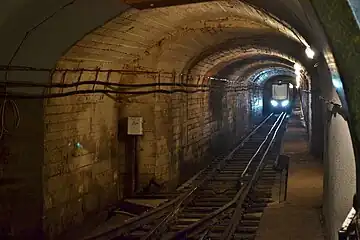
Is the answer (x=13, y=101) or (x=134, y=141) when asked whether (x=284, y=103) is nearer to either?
(x=134, y=141)

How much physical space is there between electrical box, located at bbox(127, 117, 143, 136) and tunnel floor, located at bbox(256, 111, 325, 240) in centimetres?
326

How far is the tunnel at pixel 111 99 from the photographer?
5812mm

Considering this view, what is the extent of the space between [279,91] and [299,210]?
3592 cm

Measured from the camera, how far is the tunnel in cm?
581

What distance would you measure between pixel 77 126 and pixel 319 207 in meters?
4.21

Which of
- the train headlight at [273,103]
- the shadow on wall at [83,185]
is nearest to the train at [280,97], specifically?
the train headlight at [273,103]

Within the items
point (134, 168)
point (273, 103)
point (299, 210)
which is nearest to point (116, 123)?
point (134, 168)

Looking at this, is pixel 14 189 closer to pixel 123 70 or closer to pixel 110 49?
pixel 110 49

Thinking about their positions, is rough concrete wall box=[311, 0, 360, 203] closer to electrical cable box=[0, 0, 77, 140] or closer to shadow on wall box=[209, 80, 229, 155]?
electrical cable box=[0, 0, 77, 140]

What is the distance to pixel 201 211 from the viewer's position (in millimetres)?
9969

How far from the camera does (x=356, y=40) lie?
115 centimetres

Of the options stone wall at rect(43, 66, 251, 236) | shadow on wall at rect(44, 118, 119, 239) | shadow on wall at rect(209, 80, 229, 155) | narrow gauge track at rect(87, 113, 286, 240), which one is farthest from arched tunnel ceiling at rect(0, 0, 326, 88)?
shadow on wall at rect(209, 80, 229, 155)

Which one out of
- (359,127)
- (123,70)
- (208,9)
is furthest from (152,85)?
(359,127)

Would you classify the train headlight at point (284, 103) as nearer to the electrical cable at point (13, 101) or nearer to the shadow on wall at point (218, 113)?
the shadow on wall at point (218, 113)
